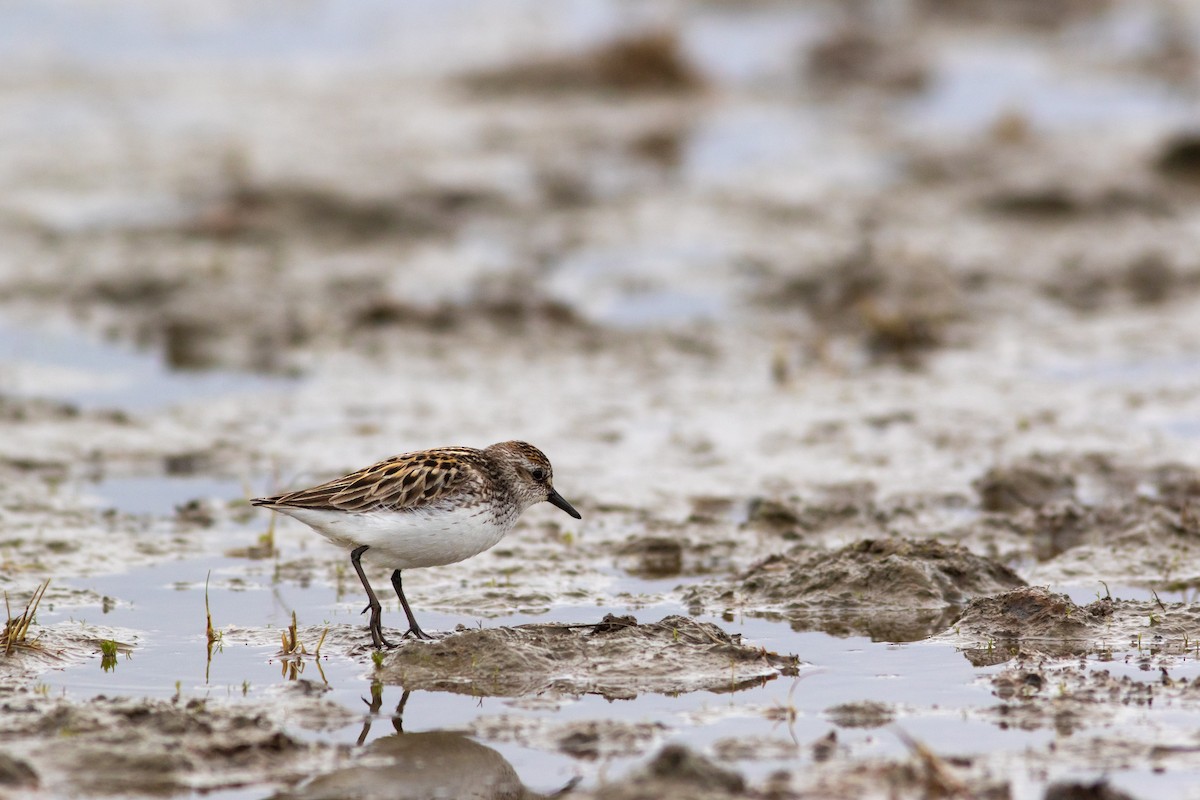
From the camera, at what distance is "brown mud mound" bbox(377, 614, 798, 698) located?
7.98 meters

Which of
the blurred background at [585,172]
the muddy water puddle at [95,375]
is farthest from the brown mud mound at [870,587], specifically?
the muddy water puddle at [95,375]

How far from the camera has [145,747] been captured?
6.85 m

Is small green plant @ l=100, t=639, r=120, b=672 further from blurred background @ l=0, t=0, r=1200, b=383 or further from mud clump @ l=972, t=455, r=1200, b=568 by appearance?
blurred background @ l=0, t=0, r=1200, b=383

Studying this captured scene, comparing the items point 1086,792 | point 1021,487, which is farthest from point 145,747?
point 1021,487

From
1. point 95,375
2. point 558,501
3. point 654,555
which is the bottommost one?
point 654,555

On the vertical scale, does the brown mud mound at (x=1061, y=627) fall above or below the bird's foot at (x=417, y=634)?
above

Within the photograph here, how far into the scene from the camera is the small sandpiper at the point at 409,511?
8.41m

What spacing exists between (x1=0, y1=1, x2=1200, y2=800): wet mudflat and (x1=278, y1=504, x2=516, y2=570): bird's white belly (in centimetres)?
46

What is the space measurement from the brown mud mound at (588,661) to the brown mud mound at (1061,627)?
1055mm

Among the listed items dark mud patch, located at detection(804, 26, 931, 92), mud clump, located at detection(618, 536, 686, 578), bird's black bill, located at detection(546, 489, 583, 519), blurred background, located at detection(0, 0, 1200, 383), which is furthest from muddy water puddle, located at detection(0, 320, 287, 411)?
dark mud patch, located at detection(804, 26, 931, 92)

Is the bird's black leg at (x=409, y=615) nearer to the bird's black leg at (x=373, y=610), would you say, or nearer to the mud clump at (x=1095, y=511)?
the bird's black leg at (x=373, y=610)

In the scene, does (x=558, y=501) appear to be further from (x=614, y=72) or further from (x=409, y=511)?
(x=614, y=72)

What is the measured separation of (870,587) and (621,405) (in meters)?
4.92

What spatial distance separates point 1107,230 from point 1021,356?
4.47m
